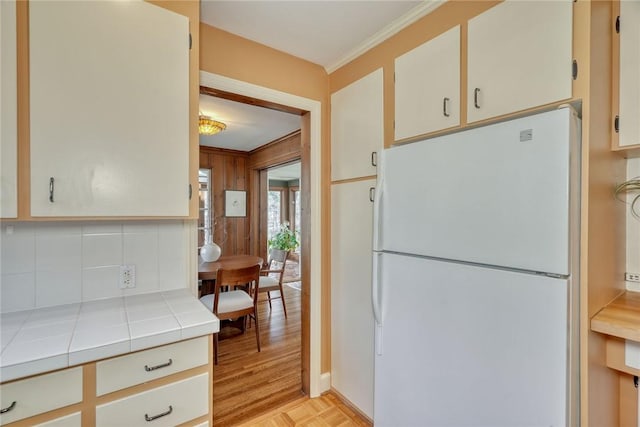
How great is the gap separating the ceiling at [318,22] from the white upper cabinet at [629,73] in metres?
0.73

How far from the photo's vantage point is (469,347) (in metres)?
1.11

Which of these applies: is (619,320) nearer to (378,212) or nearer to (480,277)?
(480,277)

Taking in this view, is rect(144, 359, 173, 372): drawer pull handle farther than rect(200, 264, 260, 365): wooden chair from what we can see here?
No

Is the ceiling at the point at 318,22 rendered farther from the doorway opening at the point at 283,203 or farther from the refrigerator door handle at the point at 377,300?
the doorway opening at the point at 283,203

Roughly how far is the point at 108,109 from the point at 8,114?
0.30 metres

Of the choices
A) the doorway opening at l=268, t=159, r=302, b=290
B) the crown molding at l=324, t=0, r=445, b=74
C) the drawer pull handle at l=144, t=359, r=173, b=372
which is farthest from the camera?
the doorway opening at l=268, t=159, r=302, b=290

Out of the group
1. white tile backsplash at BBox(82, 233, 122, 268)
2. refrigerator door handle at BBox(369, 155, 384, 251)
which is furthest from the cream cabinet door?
white tile backsplash at BBox(82, 233, 122, 268)

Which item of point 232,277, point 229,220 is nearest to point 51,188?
point 232,277

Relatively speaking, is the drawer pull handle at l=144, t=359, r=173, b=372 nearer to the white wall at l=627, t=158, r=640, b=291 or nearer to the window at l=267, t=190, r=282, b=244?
the white wall at l=627, t=158, r=640, b=291

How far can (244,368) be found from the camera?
8.37 ft

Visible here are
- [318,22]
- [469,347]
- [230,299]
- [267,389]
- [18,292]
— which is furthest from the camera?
[230,299]

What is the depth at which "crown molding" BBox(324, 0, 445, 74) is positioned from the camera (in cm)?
151

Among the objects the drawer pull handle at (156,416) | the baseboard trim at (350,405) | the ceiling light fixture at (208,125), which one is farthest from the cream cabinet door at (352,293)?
the ceiling light fixture at (208,125)

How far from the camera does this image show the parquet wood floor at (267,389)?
191cm
